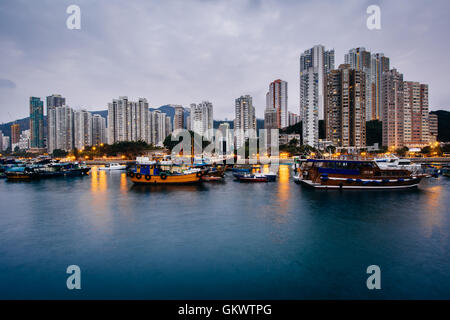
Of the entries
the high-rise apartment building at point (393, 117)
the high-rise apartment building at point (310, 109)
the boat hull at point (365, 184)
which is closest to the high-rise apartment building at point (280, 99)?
the high-rise apartment building at point (310, 109)

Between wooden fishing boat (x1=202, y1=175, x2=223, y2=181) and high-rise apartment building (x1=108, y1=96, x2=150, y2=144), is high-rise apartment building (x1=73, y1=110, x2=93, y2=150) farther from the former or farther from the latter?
wooden fishing boat (x1=202, y1=175, x2=223, y2=181)

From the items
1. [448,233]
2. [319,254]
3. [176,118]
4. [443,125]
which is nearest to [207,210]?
[319,254]

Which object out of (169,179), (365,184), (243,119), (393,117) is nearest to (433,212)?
(365,184)

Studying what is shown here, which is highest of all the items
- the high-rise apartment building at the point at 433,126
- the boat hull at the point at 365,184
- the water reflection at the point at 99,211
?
the high-rise apartment building at the point at 433,126

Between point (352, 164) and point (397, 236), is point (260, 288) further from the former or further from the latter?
point (352, 164)

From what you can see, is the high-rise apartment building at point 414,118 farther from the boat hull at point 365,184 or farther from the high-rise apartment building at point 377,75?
the boat hull at point 365,184
